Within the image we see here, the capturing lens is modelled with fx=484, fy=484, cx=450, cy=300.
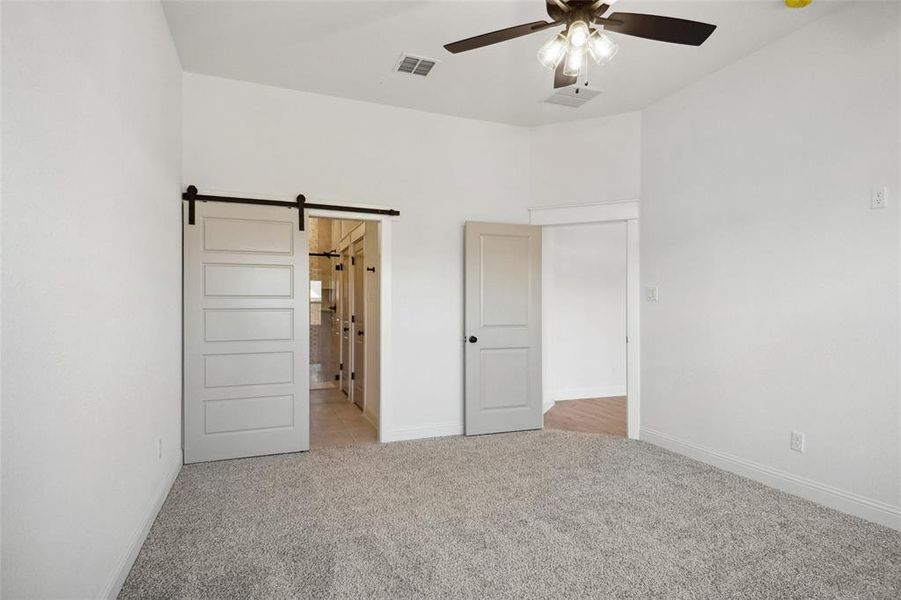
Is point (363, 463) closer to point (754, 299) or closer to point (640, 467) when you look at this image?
point (640, 467)

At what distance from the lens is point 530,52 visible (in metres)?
A: 3.44

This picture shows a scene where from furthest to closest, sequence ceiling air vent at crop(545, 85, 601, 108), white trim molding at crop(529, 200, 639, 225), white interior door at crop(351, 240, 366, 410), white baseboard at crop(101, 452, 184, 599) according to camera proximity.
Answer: white interior door at crop(351, 240, 366, 410) < white trim molding at crop(529, 200, 639, 225) < ceiling air vent at crop(545, 85, 601, 108) < white baseboard at crop(101, 452, 184, 599)

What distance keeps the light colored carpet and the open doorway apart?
3.66ft

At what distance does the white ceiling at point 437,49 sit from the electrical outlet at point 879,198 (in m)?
1.14

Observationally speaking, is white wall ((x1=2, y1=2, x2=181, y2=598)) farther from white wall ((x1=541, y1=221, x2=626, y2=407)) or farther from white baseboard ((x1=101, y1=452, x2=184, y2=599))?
white wall ((x1=541, y1=221, x2=626, y2=407))

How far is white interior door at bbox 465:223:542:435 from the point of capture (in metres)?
4.48

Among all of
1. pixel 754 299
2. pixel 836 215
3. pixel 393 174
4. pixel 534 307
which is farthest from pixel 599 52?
pixel 534 307

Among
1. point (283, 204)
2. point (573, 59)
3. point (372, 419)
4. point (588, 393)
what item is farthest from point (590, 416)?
point (573, 59)

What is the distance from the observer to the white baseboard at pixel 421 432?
14.0 feet

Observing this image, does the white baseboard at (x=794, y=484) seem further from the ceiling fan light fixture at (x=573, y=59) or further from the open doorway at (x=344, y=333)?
the ceiling fan light fixture at (x=573, y=59)

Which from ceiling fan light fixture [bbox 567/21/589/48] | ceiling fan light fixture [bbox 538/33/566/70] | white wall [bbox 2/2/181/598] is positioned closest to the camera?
white wall [bbox 2/2/181/598]

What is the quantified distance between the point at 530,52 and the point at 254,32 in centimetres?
187

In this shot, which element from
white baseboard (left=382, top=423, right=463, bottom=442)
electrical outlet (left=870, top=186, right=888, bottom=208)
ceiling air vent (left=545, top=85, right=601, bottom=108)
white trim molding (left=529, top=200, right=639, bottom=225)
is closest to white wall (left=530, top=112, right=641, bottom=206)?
white trim molding (left=529, top=200, right=639, bottom=225)

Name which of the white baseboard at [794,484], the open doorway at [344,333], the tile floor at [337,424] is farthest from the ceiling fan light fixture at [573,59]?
the tile floor at [337,424]
